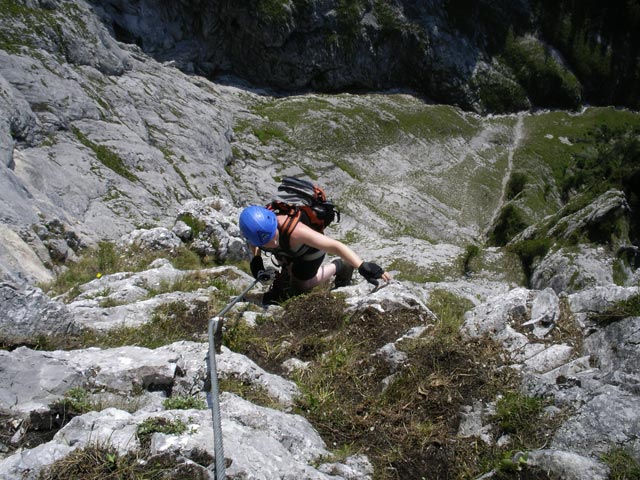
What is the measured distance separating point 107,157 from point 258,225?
96.5 feet

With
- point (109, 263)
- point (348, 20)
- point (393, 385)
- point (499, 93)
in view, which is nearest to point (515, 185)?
point (499, 93)

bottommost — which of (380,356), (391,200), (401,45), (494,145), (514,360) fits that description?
(391,200)

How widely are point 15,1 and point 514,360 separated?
48.4 m

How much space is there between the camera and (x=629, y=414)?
4555 mm

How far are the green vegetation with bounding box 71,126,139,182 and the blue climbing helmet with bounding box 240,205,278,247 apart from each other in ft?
90.1

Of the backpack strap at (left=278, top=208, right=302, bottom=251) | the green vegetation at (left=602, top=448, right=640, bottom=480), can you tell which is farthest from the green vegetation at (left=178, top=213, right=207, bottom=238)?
the green vegetation at (left=602, top=448, right=640, bottom=480)

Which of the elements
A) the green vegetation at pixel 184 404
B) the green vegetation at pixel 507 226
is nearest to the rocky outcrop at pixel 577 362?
the green vegetation at pixel 184 404

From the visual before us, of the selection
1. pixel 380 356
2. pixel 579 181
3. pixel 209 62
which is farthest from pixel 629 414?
pixel 209 62

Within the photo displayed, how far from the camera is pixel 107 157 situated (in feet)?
108

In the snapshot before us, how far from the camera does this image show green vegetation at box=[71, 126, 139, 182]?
3250 centimetres

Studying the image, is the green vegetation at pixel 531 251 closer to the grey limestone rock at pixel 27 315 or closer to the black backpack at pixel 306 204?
the black backpack at pixel 306 204

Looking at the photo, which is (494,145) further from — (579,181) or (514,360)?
(514,360)

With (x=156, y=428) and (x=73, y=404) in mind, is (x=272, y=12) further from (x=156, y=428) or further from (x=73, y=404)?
(x=156, y=428)

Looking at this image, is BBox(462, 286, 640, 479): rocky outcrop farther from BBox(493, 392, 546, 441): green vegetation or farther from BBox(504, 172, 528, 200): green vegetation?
BBox(504, 172, 528, 200): green vegetation
